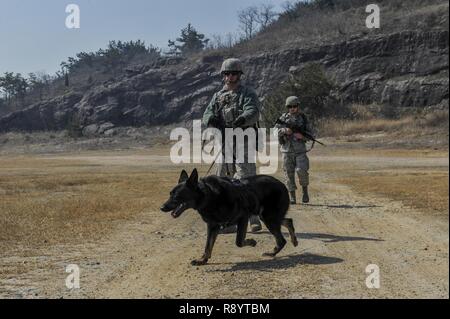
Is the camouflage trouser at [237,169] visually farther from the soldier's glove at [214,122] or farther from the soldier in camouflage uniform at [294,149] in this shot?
the soldier in camouflage uniform at [294,149]

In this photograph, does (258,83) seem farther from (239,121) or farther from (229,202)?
(229,202)

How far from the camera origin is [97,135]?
74.1 metres

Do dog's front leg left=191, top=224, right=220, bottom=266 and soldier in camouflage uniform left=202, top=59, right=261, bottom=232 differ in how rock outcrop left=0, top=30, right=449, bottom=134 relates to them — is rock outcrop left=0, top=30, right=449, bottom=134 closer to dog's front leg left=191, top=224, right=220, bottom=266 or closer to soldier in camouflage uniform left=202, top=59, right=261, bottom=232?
soldier in camouflage uniform left=202, top=59, right=261, bottom=232

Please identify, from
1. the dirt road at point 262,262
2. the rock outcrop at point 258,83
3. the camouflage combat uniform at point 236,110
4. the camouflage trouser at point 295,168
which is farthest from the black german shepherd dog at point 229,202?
the rock outcrop at point 258,83

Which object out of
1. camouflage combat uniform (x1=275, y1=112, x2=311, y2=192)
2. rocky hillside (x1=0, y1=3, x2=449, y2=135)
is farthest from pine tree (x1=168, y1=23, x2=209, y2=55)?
camouflage combat uniform (x1=275, y1=112, x2=311, y2=192)

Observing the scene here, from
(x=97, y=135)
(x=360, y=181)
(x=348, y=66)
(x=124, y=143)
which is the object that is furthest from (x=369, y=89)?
(x=360, y=181)

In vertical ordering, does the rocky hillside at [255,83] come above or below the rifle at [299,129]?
above

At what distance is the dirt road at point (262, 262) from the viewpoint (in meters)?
5.17

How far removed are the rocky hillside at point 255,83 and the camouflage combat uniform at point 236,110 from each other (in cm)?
3342

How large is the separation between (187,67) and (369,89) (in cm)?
3056

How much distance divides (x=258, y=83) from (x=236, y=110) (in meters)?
59.9

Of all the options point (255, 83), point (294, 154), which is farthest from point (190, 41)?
point (294, 154)

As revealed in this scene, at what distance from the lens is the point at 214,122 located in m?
8.34
